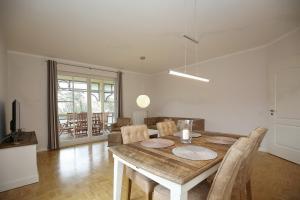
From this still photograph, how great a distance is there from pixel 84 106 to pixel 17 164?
2678mm

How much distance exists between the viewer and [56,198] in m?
1.99

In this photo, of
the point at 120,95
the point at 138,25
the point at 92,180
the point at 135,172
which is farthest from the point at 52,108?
the point at 135,172

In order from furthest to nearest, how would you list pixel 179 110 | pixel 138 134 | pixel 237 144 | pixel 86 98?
pixel 179 110 < pixel 86 98 < pixel 138 134 < pixel 237 144

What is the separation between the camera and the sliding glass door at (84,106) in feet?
14.9

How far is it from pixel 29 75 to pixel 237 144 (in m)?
4.76

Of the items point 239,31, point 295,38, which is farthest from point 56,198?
point 295,38

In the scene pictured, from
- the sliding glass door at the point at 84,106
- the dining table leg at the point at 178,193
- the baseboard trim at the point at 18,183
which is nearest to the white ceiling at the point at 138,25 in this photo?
the sliding glass door at the point at 84,106

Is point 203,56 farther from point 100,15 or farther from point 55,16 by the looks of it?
point 55,16

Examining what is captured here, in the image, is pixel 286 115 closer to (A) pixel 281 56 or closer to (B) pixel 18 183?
(A) pixel 281 56

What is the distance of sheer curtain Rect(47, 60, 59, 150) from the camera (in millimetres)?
4035

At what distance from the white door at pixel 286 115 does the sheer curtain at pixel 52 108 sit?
5.29 m

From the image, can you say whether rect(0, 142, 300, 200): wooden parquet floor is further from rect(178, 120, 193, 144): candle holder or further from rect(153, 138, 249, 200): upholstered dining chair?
rect(153, 138, 249, 200): upholstered dining chair

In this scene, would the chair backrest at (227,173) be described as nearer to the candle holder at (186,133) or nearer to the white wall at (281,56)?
the candle holder at (186,133)

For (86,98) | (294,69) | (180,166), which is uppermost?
(294,69)
